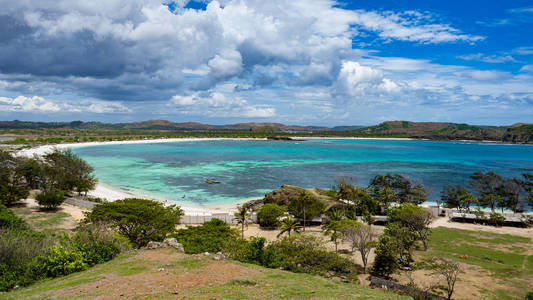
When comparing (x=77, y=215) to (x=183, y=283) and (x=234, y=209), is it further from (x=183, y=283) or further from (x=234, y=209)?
(x=183, y=283)

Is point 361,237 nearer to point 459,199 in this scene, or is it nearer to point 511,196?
point 459,199

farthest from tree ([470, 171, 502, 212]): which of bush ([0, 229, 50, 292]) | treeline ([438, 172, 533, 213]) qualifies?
bush ([0, 229, 50, 292])

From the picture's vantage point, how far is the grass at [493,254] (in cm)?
2438

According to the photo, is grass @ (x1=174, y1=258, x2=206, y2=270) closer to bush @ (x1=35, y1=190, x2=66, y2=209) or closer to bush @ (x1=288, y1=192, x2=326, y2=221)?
bush @ (x1=288, y1=192, x2=326, y2=221)

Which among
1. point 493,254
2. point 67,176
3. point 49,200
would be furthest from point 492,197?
point 67,176

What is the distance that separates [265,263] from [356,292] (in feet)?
29.3

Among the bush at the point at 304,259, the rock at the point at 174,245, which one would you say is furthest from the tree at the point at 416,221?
the rock at the point at 174,245

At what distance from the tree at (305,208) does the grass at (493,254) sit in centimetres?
1617

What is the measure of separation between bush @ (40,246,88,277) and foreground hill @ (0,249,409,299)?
0.97 meters

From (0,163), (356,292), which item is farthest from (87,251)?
(0,163)

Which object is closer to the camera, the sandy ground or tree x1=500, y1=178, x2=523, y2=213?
the sandy ground

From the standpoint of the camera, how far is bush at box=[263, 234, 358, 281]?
2450 cm

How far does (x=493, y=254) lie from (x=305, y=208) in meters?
23.4

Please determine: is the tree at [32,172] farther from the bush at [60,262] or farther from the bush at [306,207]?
the bush at [306,207]
